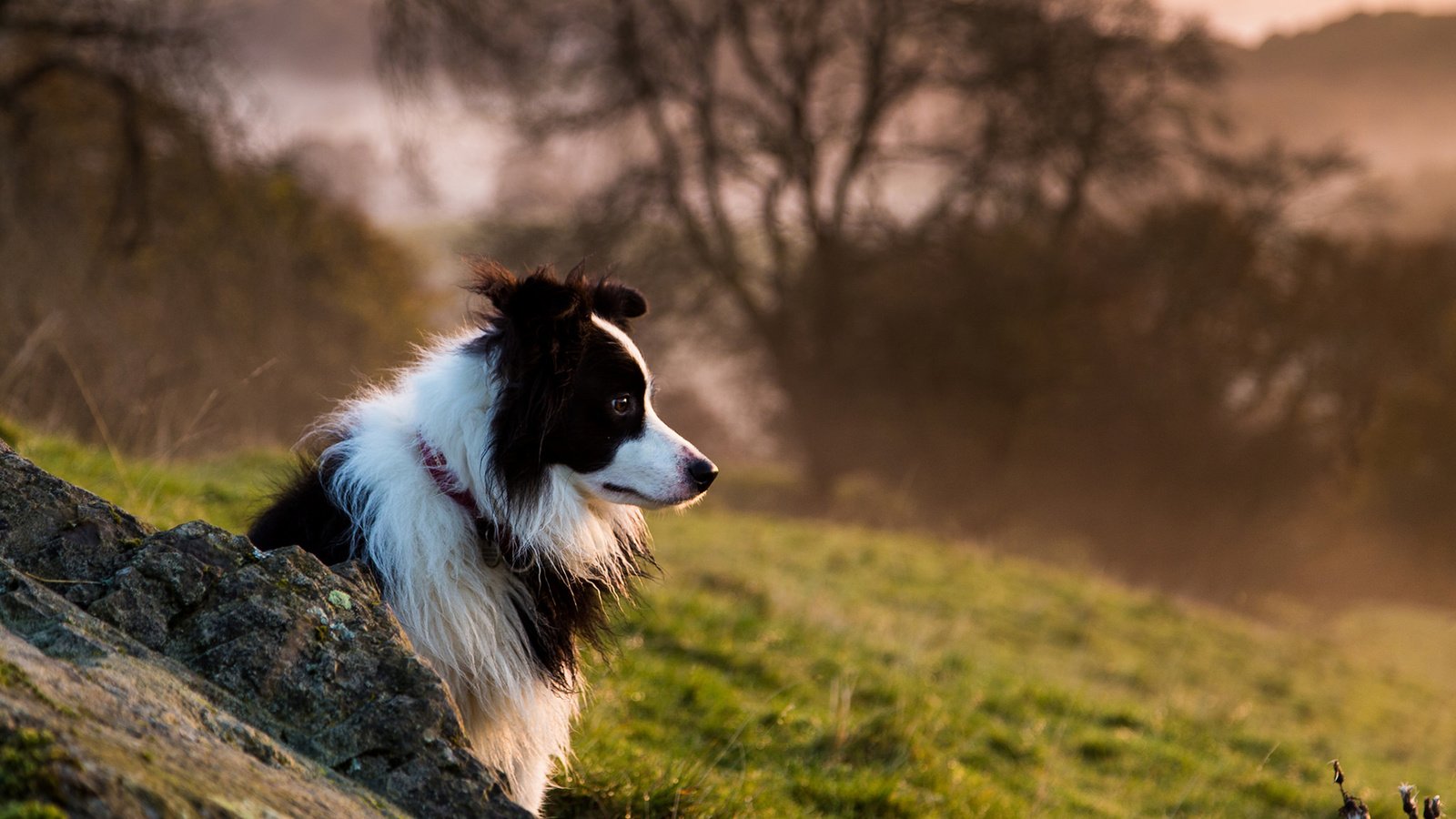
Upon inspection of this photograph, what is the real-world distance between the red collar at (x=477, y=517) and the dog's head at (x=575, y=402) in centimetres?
14

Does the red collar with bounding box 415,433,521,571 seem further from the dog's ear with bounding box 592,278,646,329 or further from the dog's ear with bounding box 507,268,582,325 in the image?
the dog's ear with bounding box 592,278,646,329

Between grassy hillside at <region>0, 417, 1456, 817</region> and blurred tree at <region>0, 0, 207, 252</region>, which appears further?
blurred tree at <region>0, 0, 207, 252</region>

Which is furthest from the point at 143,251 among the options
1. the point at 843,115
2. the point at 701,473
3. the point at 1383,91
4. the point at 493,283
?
the point at 1383,91

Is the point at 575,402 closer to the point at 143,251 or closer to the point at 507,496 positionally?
the point at 507,496

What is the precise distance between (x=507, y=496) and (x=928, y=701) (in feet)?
14.3

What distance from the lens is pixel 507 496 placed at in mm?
3889

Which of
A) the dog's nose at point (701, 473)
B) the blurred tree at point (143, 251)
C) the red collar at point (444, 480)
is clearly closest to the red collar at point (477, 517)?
the red collar at point (444, 480)

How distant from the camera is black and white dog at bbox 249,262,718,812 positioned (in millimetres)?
3752

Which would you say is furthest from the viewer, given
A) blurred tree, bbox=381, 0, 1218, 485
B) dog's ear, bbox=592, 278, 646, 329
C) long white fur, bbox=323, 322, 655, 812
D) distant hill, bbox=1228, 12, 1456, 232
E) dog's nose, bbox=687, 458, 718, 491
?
distant hill, bbox=1228, 12, 1456, 232

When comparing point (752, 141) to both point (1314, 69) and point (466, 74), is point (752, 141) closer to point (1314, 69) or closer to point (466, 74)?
point (466, 74)

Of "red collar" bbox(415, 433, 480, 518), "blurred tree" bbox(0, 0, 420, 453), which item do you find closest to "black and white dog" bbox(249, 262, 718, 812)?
"red collar" bbox(415, 433, 480, 518)

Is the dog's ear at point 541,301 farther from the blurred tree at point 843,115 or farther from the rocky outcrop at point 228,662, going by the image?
the blurred tree at point 843,115

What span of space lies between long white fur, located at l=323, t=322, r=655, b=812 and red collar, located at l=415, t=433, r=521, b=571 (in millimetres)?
20

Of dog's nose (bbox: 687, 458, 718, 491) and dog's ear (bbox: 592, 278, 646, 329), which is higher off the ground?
dog's ear (bbox: 592, 278, 646, 329)
